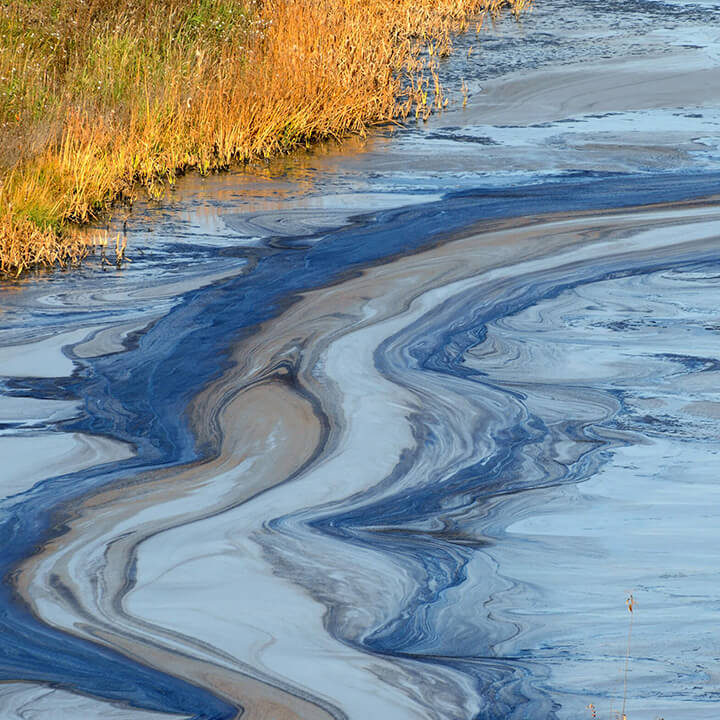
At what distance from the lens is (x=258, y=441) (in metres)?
3.01

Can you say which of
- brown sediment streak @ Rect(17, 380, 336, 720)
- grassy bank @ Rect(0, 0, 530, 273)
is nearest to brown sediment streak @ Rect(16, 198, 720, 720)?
brown sediment streak @ Rect(17, 380, 336, 720)

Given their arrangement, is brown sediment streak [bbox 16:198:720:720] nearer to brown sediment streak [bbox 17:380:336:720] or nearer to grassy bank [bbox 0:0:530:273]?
brown sediment streak [bbox 17:380:336:720]

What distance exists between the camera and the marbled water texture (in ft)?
6.75

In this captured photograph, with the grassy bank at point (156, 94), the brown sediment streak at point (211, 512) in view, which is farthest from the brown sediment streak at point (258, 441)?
the grassy bank at point (156, 94)

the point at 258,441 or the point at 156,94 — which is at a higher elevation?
the point at 156,94

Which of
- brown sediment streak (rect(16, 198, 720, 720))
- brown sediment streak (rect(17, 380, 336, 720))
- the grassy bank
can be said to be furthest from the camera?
the grassy bank

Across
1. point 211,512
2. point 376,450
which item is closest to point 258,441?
point 376,450

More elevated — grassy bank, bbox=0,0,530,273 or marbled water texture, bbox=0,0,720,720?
grassy bank, bbox=0,0,530,273

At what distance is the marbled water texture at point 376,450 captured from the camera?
6.75 feet

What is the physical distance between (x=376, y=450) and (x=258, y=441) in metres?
0.28

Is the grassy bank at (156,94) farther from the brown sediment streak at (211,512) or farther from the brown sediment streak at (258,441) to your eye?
the brown sediment streak at (211,512)

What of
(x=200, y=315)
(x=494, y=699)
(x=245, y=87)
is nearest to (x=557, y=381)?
(x=200, y=315)

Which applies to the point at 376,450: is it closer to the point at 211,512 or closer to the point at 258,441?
the point at 258,441

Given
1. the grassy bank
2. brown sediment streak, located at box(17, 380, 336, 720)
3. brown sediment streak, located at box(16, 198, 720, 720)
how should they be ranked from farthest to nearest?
the grassy bank → brown sediment streak, located at box(16, 198, 720, 720) → brown sediment streak, located at box(17, 380, 336, 720)
